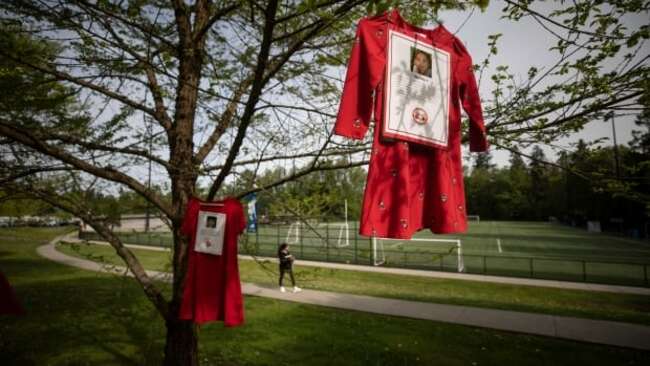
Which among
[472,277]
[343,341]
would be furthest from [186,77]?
[472,277]

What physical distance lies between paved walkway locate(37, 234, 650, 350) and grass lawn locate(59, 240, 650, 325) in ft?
2.20

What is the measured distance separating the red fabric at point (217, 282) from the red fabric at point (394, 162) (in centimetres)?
159

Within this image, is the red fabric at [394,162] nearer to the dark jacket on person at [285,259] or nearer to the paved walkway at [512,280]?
the dark jacket on person at [285,259]

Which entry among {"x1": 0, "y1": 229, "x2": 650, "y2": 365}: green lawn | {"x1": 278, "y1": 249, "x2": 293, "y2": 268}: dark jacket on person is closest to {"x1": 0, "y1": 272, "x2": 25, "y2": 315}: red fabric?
{"x1": 0, "y1": 229, "x2": 650, "y2": 365}: green lawn

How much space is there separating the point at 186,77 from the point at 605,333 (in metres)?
9.88

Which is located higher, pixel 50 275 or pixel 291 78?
pixel 291 78

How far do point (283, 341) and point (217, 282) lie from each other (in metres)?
4.69

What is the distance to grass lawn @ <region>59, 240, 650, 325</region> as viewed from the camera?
9.94 metres

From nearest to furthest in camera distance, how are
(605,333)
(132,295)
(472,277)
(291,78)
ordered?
1. (291,78)
2. (605,333)
3. (132,295)
4. (472,277)

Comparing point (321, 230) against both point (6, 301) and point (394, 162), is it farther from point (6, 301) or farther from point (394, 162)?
point (394, 162)

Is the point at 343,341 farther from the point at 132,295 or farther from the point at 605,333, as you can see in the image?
the point at 132,295

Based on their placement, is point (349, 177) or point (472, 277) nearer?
point (349, 177)

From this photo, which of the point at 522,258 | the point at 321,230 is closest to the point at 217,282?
the point at 321,230

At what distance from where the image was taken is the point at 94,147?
11.6 ft
